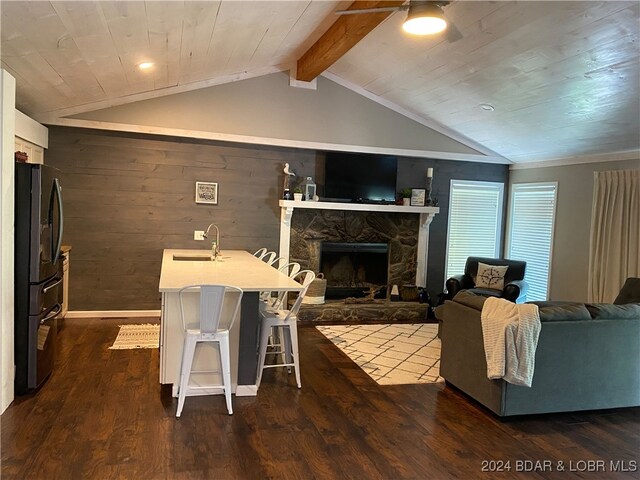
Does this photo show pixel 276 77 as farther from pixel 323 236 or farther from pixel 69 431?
pixel 69 431

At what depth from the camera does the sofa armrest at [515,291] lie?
19.8 ft

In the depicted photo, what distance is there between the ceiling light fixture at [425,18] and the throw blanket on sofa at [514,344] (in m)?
1.93

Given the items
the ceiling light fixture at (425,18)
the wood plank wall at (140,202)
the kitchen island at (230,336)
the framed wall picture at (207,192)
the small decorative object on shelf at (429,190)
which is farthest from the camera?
the small decorative object on shelf at (429,190)

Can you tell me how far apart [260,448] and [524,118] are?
4.67 m

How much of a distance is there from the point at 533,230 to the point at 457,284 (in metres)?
1.61

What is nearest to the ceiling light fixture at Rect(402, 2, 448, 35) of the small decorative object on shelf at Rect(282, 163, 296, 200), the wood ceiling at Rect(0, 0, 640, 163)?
the wood ceiling at Rect(0, 0, 640, 163)

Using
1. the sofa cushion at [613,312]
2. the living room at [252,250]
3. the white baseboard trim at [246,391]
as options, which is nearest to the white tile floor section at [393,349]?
the living room at [252,250]

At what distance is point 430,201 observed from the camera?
704 centimetres

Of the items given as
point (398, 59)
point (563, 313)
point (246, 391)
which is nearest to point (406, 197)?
point (398, 59)

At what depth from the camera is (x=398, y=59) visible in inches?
211

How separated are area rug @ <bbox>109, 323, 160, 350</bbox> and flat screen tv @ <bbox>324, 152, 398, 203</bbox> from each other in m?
2.78

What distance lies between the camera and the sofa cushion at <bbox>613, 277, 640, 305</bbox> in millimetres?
4801

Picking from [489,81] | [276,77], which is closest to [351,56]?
[276,77]

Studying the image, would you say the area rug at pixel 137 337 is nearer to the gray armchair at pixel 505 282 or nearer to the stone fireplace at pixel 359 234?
the stone fireplace at pixel 359 234
